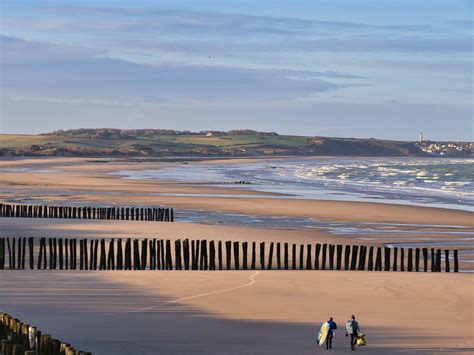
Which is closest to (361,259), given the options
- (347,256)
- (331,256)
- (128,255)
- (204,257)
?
(347,256)

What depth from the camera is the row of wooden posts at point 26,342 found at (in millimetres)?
11977

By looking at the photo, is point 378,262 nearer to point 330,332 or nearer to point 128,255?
point 128,255

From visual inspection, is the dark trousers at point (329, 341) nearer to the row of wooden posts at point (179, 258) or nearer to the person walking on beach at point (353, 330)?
the person walking on beach at point (353, 330)

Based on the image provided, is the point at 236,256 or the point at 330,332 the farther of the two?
the point at 236,256

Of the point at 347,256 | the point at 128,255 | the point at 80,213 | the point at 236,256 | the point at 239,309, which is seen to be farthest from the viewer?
the point at 80,213

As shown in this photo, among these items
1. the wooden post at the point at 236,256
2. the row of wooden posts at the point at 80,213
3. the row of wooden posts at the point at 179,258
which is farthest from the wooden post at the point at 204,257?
the row of wooden posts at the point at 80,213

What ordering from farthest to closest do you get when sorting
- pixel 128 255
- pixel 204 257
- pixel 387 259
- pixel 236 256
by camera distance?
1. pixel 387 259
2. pixel 236 256
3. pixel 204 257
4. pixel 128 255

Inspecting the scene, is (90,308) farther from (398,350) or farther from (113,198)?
(113,198)

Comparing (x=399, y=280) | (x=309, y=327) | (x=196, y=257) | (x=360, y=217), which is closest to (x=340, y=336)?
(x=309, y=327)

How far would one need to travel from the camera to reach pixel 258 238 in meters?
32.8

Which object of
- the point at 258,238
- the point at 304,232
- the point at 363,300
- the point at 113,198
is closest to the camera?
the point at 363,300

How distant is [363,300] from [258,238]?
12623 millimetres

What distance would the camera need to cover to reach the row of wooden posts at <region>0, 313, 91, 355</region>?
12.0 m

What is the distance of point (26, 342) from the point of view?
13.1 m
